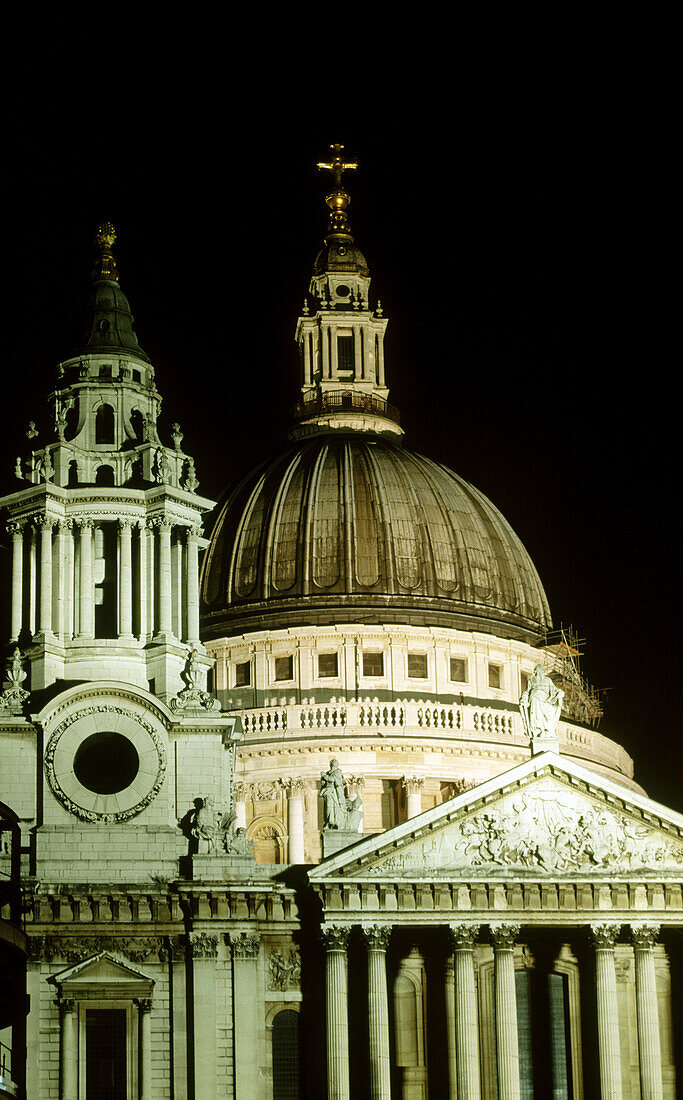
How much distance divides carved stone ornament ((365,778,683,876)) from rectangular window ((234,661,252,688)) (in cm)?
2218

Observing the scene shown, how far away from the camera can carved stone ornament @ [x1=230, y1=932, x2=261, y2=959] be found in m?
66.8

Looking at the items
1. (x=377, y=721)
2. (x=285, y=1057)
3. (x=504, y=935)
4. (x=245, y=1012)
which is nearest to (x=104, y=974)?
(x=245, y=1012)

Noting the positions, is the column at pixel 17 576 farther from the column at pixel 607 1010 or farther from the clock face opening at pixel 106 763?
the column at pixel 607 1010

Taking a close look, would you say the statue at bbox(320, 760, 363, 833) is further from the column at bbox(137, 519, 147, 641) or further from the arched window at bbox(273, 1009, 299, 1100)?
the column at bbox(137, 519, 147, 641)

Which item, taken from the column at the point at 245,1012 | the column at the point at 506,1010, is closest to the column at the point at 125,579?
the column at the point at 245,1012

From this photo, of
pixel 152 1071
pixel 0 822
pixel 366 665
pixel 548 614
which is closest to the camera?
pixel 0 822

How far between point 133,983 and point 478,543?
105 feet

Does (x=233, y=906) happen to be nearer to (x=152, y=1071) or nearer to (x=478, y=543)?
(x=152, y=1071)

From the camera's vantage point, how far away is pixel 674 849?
68.8 meters

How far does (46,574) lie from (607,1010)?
22.6 metres

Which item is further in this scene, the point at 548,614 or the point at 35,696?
the point at 548,614

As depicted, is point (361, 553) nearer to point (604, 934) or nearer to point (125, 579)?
point (125, 579)

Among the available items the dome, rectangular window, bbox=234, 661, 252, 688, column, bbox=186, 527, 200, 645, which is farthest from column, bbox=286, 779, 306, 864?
column, bbox=186, 527, 200, 645

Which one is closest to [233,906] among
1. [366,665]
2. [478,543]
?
[366,665]
